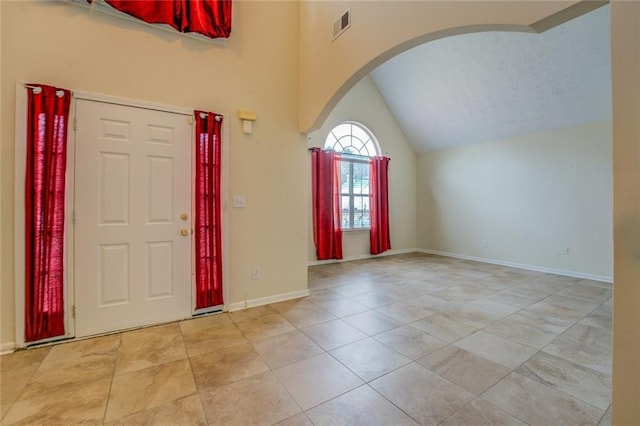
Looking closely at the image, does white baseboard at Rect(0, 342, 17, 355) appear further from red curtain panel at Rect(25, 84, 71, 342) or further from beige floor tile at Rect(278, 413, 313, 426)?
beige floor tile at Rect(278, 413, 313, 426)

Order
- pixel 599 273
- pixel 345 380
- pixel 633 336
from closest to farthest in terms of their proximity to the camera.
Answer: pixel 633 336
pixel 345 380
pixel 599 273

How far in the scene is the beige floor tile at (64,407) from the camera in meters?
1.41

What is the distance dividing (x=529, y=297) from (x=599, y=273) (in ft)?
6.30

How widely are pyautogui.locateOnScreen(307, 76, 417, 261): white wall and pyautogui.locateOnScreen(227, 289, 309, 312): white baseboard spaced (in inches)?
73.0

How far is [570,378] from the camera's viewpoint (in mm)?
1762

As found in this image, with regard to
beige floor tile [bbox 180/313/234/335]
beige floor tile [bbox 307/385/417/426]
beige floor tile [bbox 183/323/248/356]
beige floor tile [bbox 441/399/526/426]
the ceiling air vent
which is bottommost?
beige floor tile [bbox 441/399/526/426]

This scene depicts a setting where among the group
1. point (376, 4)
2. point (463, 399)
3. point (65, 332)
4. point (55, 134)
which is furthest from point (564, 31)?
point (65, 332)

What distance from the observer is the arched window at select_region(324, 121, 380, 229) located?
5.69 meters

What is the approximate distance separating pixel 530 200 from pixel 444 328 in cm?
389

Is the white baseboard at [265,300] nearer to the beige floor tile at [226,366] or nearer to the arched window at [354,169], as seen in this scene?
the beige floor tile at [226,366]

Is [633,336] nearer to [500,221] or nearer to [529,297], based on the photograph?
[529,297]

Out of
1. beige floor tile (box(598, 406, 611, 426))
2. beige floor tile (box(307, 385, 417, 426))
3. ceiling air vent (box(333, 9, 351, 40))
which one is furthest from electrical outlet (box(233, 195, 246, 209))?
beige floor tile (box(598, 406, 611, 426))

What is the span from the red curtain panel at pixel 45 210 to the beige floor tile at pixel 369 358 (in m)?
2.31

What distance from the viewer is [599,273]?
4.18 m
